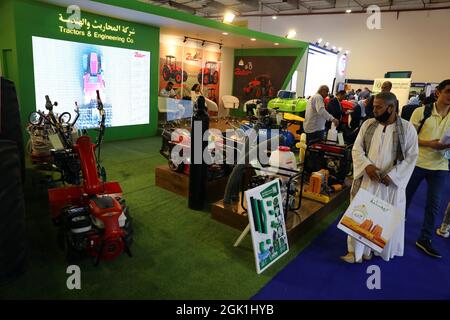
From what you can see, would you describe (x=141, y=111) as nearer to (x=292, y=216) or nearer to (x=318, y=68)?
(x=292, y=216)

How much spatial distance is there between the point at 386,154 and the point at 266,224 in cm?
117

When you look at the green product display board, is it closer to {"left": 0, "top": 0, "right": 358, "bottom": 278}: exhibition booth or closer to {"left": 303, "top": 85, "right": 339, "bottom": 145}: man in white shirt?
{"left": 0, "top": 0, "right": 358, "bottom": 278}: exhibition booth

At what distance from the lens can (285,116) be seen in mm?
7691

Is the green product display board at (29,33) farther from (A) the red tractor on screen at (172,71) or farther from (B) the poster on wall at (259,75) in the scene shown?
(B) the poster on wall at (259,75)

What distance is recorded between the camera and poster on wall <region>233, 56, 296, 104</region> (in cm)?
1126

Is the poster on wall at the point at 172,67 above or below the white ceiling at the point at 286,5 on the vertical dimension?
below

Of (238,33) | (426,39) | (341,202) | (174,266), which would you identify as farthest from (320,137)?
(426,39)

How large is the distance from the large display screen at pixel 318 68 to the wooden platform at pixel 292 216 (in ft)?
27.4

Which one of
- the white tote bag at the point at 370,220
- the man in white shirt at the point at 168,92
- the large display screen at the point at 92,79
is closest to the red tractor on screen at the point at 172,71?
the man in white shirt at the point at 168,92

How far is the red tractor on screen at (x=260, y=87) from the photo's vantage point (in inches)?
452

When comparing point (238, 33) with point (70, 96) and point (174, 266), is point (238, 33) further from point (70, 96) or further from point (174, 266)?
point (174, 266)

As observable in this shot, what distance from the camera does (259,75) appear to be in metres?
11.6

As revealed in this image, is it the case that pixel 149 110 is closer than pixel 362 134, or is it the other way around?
pixel 362 134

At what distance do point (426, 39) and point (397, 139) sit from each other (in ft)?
43.6
